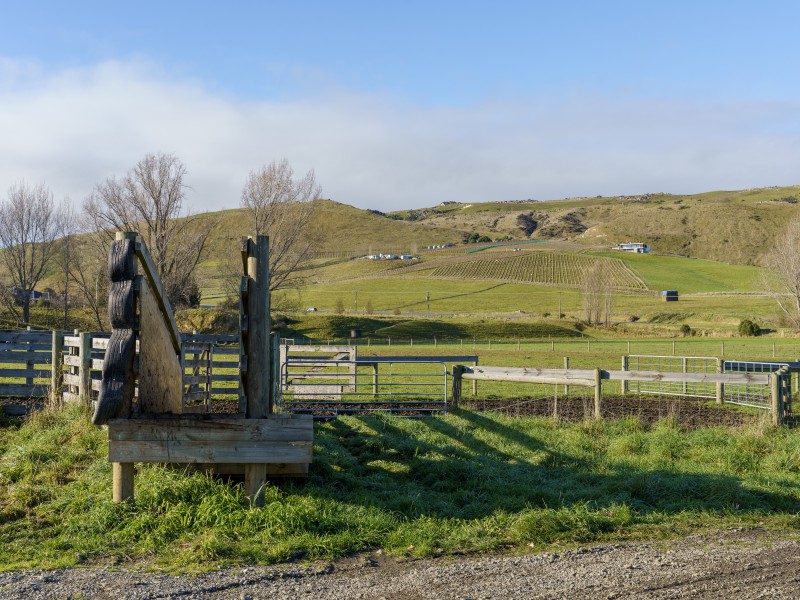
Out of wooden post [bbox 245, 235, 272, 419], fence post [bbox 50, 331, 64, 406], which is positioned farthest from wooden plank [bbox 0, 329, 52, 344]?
wooden post [bbox 245, 235, 272, 419]

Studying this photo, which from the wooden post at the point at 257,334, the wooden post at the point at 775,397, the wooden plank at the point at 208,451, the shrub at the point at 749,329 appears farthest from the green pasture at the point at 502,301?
the wooden plank at the point at 208,451

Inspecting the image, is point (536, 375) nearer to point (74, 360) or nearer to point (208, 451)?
point (208, 451)

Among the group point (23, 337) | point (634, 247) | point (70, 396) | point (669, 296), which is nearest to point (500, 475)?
point (70, 396)

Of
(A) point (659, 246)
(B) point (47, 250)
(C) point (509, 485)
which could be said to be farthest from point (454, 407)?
(A) point (659, 246)

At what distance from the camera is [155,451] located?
22.6 feet

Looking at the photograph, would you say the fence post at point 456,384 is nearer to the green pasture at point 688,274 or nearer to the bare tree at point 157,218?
the bare tree at point 157,218

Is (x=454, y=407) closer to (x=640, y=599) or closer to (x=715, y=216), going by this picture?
(x=640, y=599)

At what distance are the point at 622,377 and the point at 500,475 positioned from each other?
17.0 ft

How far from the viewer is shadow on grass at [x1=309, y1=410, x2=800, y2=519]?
7645 mm

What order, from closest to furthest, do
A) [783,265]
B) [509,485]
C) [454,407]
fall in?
1. [509,485]
2. [454,407]
3. [783,265]

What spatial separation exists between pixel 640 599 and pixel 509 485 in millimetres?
3421

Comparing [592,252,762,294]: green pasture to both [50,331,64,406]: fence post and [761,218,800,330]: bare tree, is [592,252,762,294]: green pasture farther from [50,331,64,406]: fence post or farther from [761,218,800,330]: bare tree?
[50,331,64,406]: fence post

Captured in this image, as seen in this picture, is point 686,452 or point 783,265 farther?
point 783,265

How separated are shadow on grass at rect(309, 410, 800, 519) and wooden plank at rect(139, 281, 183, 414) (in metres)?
1.77
